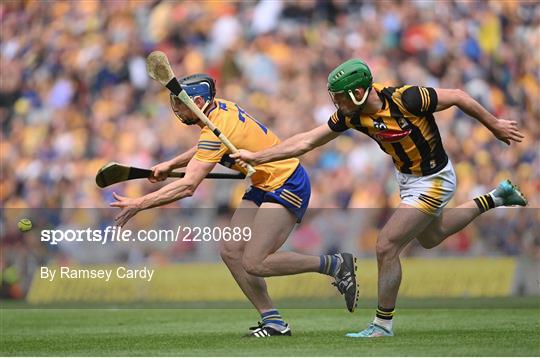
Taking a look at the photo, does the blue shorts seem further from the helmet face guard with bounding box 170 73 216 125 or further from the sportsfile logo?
the sportsfile logo

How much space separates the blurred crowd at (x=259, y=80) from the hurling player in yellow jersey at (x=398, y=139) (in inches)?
267

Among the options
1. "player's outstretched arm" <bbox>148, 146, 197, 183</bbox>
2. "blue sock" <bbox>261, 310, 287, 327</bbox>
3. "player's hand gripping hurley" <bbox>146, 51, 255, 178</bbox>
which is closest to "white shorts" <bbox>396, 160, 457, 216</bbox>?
"player's hand gripping hurley" <bbox>146, 51, 255, 178</bbox>

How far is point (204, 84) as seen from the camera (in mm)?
10570

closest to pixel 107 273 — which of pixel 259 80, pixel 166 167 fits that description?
pixel 259 80

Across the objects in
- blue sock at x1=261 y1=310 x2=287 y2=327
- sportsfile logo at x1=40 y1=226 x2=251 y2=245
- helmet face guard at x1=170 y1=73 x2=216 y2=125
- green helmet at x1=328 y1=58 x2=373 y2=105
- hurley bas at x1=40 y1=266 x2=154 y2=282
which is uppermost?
sportsfile logo at x1=40 y1=226 x2=251 y2=245

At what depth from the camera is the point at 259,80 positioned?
64.7 feet

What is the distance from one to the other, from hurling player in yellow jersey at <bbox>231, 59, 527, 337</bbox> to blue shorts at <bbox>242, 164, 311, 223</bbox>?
468mm

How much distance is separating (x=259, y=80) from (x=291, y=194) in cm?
934

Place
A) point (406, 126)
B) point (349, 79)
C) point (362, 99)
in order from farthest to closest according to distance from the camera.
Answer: point (406, 126)
point (362, 99)
point (349, 79)

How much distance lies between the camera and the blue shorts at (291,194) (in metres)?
10.5

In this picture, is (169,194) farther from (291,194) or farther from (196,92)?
(291,194)

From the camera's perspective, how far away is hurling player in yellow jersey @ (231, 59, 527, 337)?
9.82 metres

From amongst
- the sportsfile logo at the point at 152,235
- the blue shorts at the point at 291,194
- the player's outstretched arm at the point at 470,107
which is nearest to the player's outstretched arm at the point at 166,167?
the blue shorts at the point at 291,194

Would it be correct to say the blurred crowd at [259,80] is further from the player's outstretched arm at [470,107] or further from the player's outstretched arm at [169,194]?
the player's outstretched arm at [470,107]
